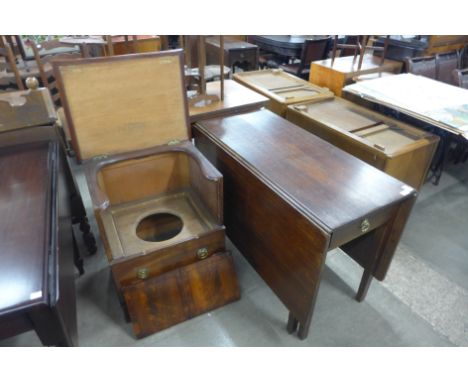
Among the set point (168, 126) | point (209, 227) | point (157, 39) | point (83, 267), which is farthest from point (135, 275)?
point (157, 39)

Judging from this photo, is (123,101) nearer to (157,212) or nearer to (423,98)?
(157,212)

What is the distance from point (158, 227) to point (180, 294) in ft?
1.33

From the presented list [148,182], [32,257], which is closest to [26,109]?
[148,182]

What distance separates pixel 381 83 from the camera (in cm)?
206

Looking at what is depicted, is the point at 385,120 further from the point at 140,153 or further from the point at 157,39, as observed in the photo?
the point at 157,39

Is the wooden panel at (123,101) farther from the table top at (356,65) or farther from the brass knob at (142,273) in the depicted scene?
the table top at (356,65)

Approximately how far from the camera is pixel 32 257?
2.73 feet

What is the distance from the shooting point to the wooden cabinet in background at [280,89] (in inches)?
85.0

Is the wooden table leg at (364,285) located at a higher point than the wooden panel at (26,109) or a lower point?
lower

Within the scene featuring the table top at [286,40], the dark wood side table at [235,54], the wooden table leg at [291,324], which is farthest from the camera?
the dark wood side table at [235,54]

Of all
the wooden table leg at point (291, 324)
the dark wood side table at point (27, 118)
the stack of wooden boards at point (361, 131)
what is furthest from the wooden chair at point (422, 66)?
the dark wood side table at point (27, 118)

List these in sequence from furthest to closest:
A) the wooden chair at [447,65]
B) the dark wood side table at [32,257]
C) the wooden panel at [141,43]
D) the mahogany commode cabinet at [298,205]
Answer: the wooden panel at [141,43] → the wooden chair at [447,65] → the mahogany commode cabinet at [298,205] → the dark wood side table at [32,257]

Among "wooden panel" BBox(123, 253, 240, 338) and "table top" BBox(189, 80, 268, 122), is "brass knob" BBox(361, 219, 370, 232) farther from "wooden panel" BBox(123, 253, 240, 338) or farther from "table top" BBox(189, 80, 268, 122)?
"table top" BBox(189, 80, 268, 122)

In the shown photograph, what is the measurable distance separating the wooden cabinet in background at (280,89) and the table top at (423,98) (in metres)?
0.32
